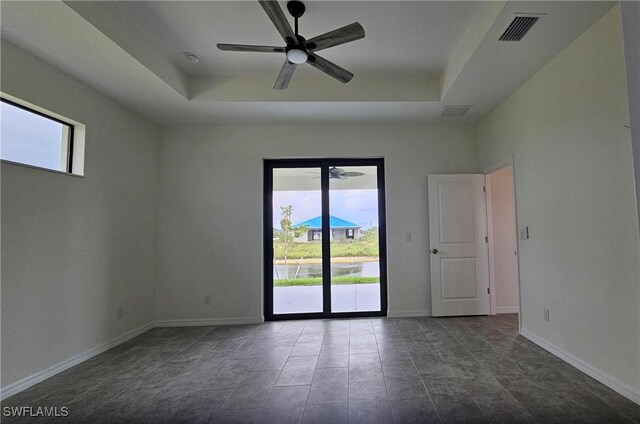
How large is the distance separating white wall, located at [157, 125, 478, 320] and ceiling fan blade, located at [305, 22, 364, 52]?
7.02ft

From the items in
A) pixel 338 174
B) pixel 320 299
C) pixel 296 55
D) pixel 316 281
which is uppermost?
pixel 296 55

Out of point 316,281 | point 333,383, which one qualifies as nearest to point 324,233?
point 316,281

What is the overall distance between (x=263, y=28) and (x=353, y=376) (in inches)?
123

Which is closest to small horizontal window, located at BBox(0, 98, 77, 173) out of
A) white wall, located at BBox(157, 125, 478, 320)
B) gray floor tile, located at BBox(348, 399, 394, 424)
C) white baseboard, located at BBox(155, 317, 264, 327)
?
white wall, located at BBox(157, 125, 478, 320)

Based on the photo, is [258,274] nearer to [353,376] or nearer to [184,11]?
[353,376]

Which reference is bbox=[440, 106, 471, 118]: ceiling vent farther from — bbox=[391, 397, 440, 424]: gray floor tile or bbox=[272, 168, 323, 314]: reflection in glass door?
bbox=[391, 397, 440, 424]: gray floor tile

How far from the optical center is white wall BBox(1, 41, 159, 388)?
92.7 inches

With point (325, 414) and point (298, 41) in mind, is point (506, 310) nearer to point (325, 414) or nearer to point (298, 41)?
point (325, 414)

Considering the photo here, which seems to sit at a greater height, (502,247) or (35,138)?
(35,138)

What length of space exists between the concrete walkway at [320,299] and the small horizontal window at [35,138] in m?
2.87

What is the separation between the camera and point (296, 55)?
2283mm

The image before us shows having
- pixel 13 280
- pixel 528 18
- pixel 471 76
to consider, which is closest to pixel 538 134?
pixel 471 76

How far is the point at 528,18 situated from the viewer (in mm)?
2227

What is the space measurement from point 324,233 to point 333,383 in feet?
7.46
